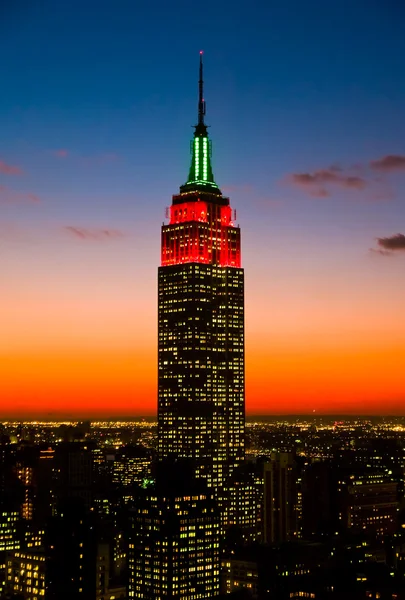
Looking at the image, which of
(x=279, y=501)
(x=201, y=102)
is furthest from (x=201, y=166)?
(x=279, y=501)

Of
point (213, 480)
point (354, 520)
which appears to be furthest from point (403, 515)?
point (213, 480)

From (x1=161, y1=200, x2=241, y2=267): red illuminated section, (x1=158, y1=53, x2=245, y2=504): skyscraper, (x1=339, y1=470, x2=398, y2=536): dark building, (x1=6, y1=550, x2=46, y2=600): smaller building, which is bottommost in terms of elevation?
(x1=6, y1=550, x2=46, y2=600): smaller building

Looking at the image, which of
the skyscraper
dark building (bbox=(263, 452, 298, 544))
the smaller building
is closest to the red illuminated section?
the skyscraper

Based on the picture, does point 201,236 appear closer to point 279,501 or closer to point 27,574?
point 279,501

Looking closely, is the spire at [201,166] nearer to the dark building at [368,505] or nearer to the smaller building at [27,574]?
the dark building at [368,505]

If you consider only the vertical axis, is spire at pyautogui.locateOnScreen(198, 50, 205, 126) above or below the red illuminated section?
above

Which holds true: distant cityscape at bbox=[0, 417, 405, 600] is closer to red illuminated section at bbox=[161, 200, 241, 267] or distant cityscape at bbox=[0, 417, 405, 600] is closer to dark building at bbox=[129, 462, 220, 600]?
dark building at bbox=[129, 462, 220, 600]
